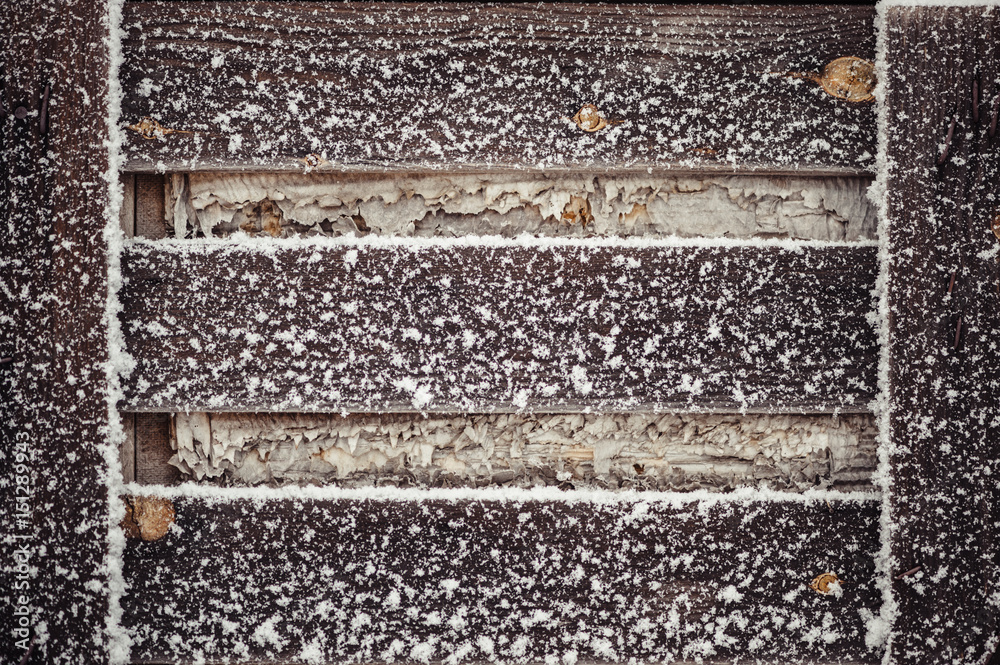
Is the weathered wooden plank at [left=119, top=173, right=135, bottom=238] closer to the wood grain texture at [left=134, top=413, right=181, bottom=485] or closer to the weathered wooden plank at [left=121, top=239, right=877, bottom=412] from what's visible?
the weathered wooden plank at [left=121, top=239, right=877, bottom=412]

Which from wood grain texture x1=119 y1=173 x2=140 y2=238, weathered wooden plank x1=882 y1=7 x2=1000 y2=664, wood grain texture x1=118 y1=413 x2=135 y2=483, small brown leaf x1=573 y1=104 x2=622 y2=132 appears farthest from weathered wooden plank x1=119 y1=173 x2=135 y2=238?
weathered wooden plank x1=882 y1=7 x2=1000 y2=664

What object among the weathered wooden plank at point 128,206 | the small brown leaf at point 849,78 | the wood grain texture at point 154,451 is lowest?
the wood grain texture at point 154,451

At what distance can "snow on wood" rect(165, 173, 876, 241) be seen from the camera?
3.29ft

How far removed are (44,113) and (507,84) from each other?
74cm

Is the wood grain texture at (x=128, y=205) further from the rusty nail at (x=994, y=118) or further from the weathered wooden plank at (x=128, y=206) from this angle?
the rusty nail at (x=994, y=118)

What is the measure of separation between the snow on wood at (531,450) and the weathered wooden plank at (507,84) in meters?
0.43

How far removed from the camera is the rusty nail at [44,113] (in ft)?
3.10

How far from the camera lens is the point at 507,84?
983mm

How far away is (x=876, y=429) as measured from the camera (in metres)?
0.99

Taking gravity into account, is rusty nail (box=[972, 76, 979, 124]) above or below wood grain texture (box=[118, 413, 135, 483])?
above

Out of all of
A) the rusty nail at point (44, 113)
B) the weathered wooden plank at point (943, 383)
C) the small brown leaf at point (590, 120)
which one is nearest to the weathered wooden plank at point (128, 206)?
the rusty nail at point (44, 113)

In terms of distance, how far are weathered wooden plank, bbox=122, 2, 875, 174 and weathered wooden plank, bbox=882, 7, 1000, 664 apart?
4.3 inches

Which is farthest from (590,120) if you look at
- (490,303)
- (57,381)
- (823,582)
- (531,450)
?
(57,381)

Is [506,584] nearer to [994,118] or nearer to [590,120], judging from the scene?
[590,120]
